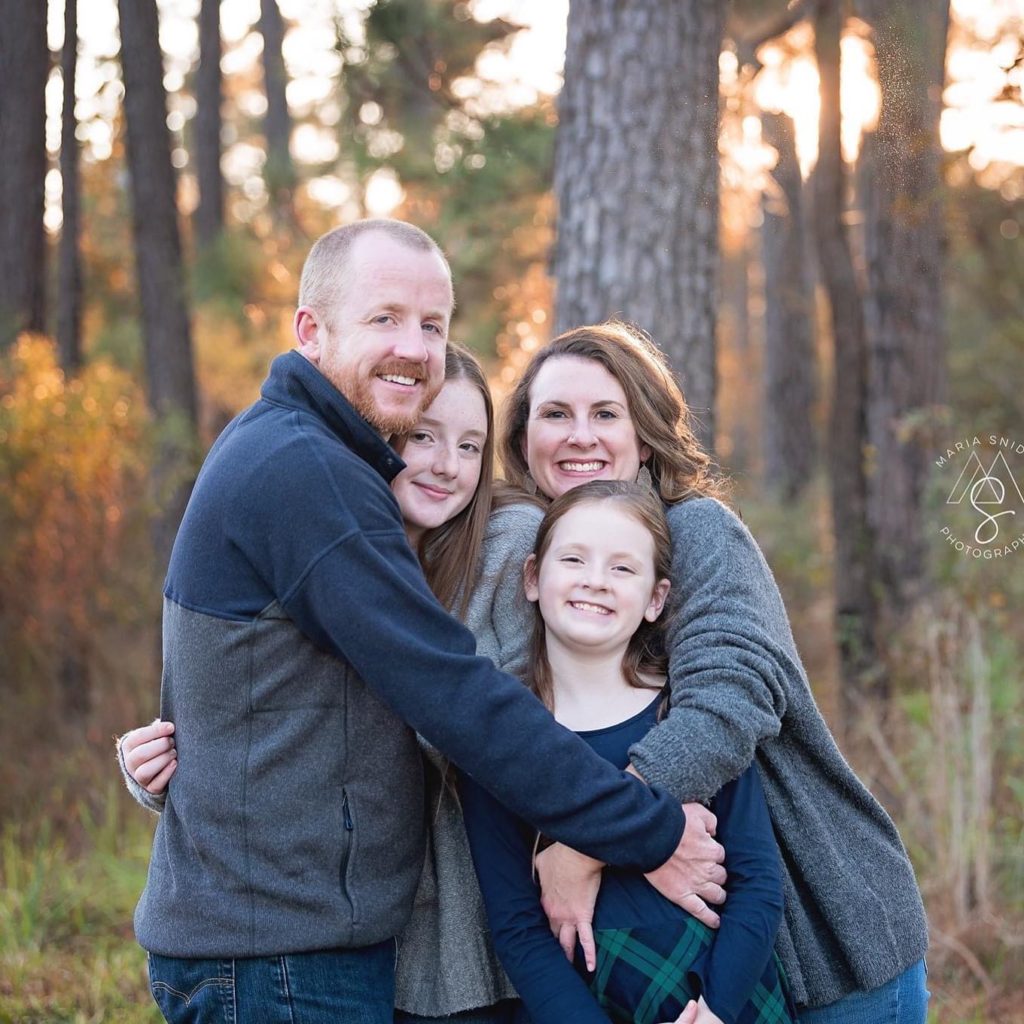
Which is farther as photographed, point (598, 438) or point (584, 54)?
point (584, 54)

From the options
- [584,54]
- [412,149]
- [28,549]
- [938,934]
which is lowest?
[938,934]

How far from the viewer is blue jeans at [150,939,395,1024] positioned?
2.34m

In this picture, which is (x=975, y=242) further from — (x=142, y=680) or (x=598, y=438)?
(x=598, y=438)

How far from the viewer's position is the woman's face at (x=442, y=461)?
282cm

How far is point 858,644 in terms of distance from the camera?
7.05 m

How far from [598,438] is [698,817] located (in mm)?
942

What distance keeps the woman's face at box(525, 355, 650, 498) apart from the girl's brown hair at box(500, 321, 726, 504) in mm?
25

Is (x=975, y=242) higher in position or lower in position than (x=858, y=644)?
higher

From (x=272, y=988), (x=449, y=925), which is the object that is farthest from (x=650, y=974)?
(x=272, y=988)

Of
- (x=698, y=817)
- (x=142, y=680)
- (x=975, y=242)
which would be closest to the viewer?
(x=698, y=817)

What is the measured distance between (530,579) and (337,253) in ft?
2.63

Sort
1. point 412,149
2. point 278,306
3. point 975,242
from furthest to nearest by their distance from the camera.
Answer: point 975,242, point 278,306, point 412,149

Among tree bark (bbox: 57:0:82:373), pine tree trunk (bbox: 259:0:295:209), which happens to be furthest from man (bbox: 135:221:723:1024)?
pine tree trunk (bbox: 259:0:295:209)

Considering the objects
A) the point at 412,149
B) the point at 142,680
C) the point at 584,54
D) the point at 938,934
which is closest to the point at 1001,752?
the point at 938,934
